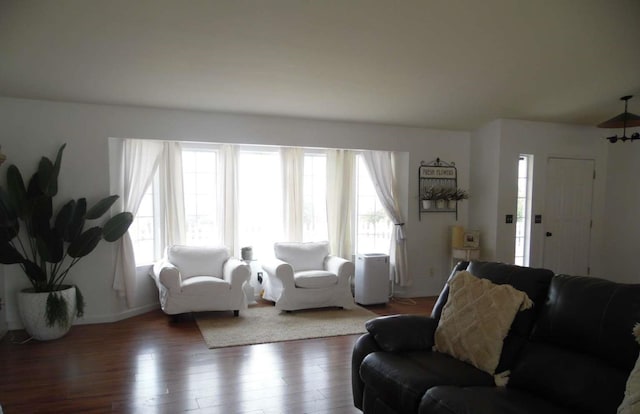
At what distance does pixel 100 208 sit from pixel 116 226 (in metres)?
0.24

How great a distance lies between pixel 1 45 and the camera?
3.20m

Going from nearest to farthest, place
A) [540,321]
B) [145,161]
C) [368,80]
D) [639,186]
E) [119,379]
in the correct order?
1. [540,321]
2. [119,379]
3. [368,80]
4. [145,161]
5. [639,186]

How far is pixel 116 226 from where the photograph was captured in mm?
4188

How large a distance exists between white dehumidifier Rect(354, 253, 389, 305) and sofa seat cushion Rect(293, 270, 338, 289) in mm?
452

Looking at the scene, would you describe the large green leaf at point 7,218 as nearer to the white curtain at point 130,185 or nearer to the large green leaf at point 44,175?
the large green leaf at point 44,175

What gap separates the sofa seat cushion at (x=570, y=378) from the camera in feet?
5.57

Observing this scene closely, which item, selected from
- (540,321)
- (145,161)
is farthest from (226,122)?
(540,321)

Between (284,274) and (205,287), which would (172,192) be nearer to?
(205,287)

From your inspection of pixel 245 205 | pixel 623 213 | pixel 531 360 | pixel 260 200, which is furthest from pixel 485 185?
pixel 531 360

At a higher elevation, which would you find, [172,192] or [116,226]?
[172,192]

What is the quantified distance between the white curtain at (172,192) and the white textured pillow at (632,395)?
473cm

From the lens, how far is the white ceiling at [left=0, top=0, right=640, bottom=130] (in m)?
3.04

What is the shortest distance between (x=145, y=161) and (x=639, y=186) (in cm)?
664

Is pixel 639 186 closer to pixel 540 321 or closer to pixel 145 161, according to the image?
pixel 540 321
